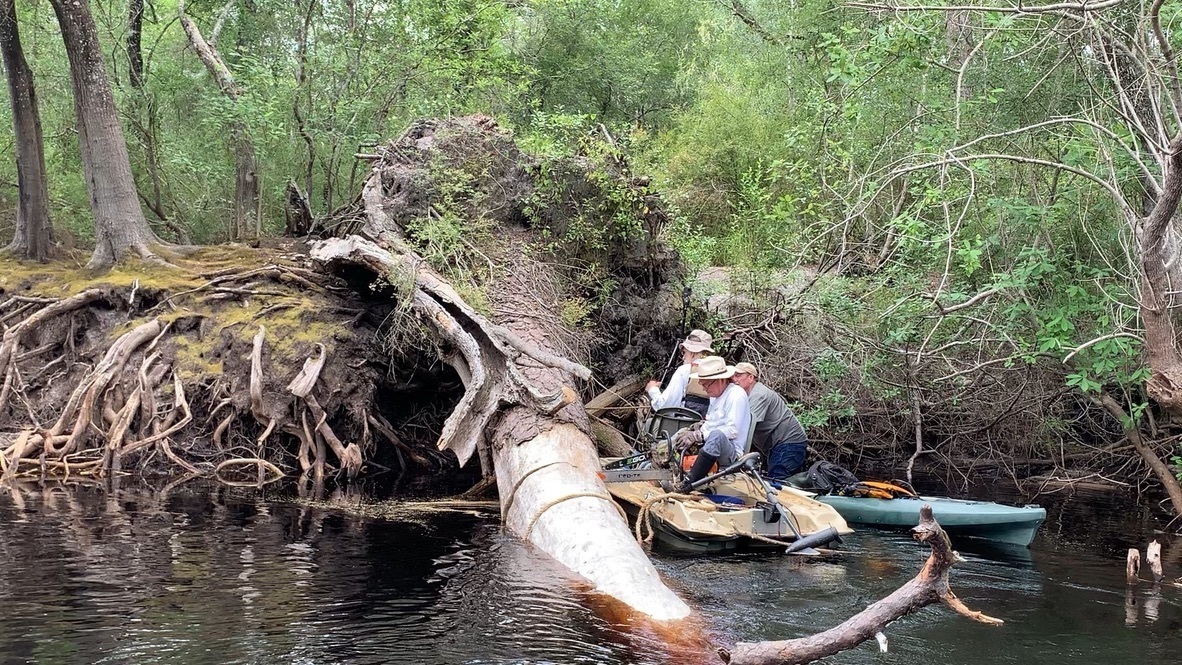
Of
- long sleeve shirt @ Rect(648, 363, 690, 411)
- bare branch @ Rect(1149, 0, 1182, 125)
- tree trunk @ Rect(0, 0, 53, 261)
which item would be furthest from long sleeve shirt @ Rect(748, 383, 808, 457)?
tree trunk @ Rect(0, 0, 53, 261)

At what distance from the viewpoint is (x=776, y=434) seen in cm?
1039

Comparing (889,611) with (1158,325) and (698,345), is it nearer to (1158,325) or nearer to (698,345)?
(1158,325)

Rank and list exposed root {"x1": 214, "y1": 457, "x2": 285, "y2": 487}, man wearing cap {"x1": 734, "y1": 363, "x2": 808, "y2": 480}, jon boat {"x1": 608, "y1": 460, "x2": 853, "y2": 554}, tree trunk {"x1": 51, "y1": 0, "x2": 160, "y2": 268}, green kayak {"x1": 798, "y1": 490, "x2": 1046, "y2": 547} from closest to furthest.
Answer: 1. jon boat {"x1": 608, "y1": 460, "x2": 853, "y2": 554}
2. green kayak {"x1": 798, "y1": 490, "x2": 1046, "y2": 547}
3. man wearing cap {"x1": 734, "y1": 363, "x2": 808, "y2": 480}
4. exposed root {"x1": 214, "y1": 457, "x2": 285, "y2": 487}
5. tree trunk {"x1": 51, "y1": 0, "x2": 160, "y2": 268}

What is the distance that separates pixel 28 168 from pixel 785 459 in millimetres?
12008

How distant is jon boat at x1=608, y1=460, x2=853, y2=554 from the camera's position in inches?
328

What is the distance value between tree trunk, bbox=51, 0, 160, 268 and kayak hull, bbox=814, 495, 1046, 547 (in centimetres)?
984

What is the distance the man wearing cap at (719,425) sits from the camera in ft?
28.3

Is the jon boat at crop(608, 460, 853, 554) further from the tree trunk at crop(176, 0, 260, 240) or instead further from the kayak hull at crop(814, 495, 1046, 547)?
the tree trunk at crop(176, 0, 260, 240)

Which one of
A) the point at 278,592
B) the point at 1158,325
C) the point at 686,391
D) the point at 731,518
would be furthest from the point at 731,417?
the point at 278,592

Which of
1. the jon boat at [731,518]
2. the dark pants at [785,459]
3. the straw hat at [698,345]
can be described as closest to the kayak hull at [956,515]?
the dark pants at [785,459]

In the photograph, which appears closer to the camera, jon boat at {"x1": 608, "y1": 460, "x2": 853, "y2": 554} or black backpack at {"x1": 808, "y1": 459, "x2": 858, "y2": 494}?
jon boat at {"x1": 608, "y1": 460, "x2": 853, "y2": 554}

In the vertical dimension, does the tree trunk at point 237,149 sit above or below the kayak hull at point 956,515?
above

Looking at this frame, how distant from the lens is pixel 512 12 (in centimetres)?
1939

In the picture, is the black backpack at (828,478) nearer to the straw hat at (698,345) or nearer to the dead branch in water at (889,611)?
the straw hat at (698,345)
